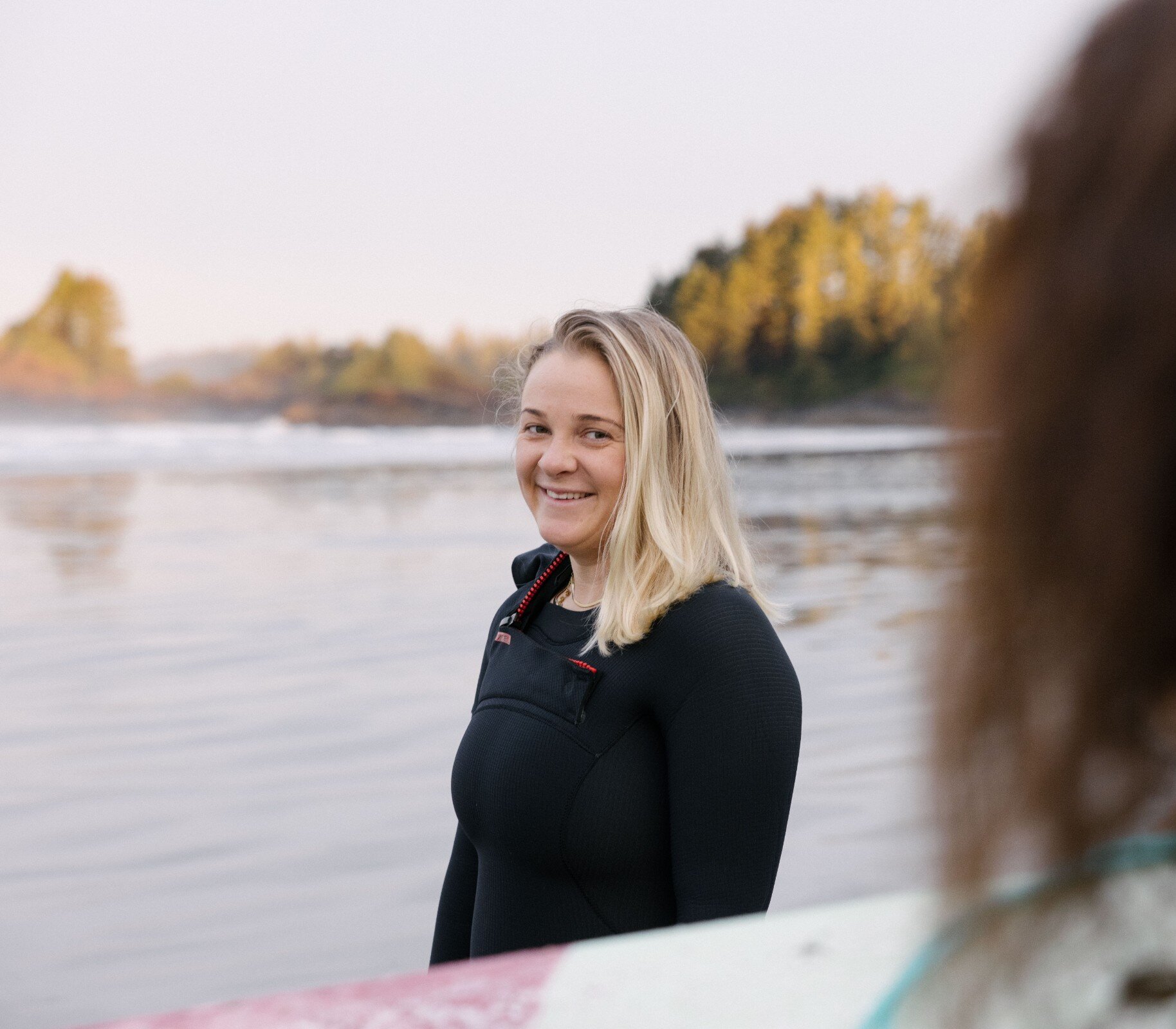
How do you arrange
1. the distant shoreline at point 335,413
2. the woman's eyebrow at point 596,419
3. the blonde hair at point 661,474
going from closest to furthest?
the blonde hair at point 661,474 → the woman's eyebrow at point 596,419 → the distant shoreline at point 335,413

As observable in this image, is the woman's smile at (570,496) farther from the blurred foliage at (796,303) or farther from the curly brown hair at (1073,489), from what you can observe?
the blurred foliage at (796,303)

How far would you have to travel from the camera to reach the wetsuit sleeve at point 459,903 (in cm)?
207

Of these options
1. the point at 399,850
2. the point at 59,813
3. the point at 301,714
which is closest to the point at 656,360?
the point at 399,850

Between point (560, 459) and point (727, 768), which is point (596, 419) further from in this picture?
point (727, 768)

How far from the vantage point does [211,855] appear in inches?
164

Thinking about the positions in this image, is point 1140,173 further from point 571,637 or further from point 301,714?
point 301,714

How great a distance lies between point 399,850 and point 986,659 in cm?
396

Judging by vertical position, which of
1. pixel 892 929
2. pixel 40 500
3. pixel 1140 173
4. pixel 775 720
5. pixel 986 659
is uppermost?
pixel 1140 173

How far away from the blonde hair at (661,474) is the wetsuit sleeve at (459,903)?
459 mm

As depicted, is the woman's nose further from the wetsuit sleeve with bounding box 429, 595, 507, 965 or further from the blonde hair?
the wetsuit sleeve with bounding box 429, 595, 507, 965

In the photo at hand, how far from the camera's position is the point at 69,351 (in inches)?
1785

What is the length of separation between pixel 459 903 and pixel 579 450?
77cm

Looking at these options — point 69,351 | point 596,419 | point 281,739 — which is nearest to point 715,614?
point 596,419

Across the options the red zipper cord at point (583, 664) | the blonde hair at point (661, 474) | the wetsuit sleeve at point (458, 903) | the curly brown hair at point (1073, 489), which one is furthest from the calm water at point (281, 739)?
the wetsuit sleeve at point (458, 903)
